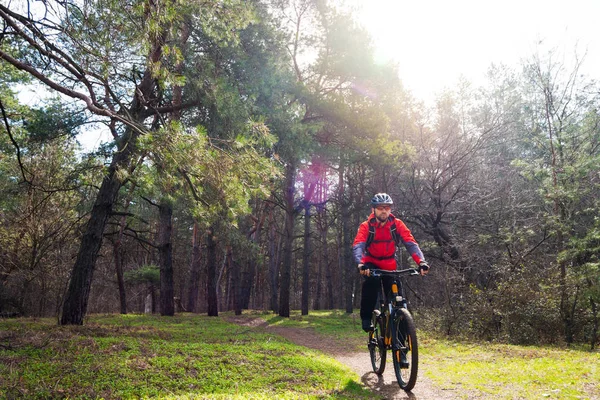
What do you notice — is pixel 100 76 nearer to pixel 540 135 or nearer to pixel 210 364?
pixel 210 364

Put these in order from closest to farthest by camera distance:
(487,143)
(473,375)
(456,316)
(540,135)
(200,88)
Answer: (473,375) → (200,88) → (456,316) → (540,135) → (487,143)

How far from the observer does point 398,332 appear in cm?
458

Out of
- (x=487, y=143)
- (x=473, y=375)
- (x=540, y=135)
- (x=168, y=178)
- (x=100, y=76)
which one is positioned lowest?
(x=473, y=375)

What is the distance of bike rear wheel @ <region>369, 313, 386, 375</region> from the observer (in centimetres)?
505

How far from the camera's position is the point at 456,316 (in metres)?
9.93

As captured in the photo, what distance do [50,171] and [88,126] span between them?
4054 millimetres

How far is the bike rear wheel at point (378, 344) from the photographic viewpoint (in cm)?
505

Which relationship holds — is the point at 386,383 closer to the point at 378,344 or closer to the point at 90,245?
the point at 378,344

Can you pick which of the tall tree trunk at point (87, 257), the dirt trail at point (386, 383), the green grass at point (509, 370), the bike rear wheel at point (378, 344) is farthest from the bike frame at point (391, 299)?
the tall tree trunk at point (87, 257)

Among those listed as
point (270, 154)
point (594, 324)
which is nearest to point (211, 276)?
point (270, 154)

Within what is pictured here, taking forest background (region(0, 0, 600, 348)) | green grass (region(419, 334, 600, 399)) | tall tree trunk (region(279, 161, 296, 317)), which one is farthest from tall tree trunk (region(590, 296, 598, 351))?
tall tree trunk (region(279, 161, 296, 317))

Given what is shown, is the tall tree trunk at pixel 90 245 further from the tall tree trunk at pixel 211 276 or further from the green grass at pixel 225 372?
the tall tree trunk at pixel 211 276

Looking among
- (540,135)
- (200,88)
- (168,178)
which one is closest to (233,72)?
(200,88)

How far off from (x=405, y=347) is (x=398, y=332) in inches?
9.6
